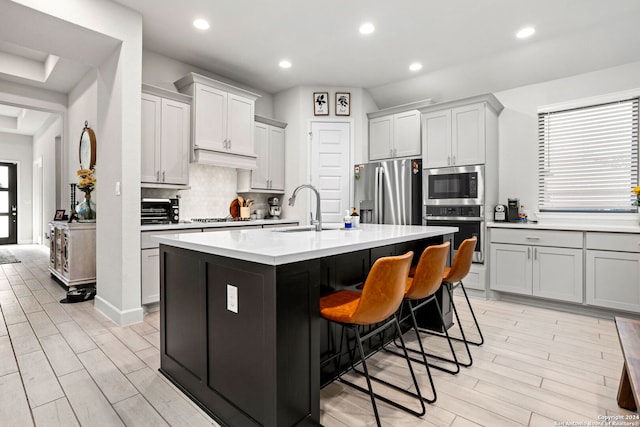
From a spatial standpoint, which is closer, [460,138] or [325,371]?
[325,371]

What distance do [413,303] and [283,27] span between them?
3011 millimetres

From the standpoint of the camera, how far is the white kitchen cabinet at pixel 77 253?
13.5 feet

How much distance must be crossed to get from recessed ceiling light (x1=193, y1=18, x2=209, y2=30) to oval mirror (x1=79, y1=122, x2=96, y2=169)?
2340 millimetres

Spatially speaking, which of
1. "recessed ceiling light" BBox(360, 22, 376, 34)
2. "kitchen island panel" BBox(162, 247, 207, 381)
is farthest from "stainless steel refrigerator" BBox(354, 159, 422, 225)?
"kitchen island panel" BBox(162, 247, 207, 381)

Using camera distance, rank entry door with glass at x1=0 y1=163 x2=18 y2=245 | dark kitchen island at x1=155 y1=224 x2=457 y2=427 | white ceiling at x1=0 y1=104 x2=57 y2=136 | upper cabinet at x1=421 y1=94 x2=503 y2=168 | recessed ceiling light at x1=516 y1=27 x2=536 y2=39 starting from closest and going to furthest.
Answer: dark kitchen island at x1=155 y1=224 x2=457 y2=427 → recessed ceiling light at x1=516 y1=27 x2=536 y2=39 → upper cabinet at x1=421 y1=94 x2=503 y2=168 → white ceiling at x1=0 y1=104 x2=57 y2=136 → entry door with glass at x1=0 y1=163 x2=18 y2=245

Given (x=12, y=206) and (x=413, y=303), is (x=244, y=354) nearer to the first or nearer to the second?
(x=413, y=303)

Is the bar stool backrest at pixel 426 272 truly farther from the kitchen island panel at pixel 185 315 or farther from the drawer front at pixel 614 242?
the drawer front at pixel 614 242

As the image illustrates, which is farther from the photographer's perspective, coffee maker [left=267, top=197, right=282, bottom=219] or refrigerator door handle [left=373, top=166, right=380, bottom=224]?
coffee maker [left=267, top=197, right=282, bottom=219]

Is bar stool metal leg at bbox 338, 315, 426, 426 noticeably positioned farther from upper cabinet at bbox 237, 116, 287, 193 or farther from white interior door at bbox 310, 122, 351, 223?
upper cabinet at bbox 237, 116, 287, 193

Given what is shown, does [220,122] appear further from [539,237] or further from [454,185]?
[539,237]

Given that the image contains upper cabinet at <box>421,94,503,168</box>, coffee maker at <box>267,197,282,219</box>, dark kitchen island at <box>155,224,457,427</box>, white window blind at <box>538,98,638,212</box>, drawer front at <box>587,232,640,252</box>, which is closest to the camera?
dark kitchen island at <box>155,224,457,427</box>

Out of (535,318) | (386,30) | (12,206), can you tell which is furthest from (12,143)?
(535,318)

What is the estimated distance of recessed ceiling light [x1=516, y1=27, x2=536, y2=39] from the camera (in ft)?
11.3

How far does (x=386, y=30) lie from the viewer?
3.53 meters
